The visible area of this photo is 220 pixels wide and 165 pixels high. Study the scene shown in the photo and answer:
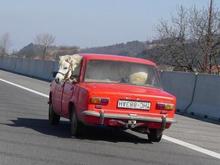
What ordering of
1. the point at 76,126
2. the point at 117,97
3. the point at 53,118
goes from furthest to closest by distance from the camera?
the point at 53,118 < the point at 76,126 < the point at 117,97

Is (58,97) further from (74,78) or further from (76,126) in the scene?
(76,126)

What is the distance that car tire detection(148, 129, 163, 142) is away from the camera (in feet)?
39.8

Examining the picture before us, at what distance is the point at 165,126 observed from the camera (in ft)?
37.6

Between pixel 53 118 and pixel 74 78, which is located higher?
pixel 74 78

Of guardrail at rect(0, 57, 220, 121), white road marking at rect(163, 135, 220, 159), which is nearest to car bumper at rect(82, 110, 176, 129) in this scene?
white road marking at rect(163, 135, 220, 159)

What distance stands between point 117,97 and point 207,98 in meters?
9.41

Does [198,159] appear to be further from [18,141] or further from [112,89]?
[18,141]

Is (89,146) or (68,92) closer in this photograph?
(89,146)

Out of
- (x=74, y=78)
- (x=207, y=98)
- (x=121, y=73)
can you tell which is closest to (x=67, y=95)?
(x=74, y=78)

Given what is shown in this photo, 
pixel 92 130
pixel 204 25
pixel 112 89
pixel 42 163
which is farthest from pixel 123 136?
pixel 204 25

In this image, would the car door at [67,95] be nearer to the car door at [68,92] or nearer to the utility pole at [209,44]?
the car door at [68,92]

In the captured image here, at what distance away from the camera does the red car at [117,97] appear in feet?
36.6

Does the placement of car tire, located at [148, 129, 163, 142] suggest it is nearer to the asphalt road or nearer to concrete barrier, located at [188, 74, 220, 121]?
the asphalt road

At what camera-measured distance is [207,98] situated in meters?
20.1
